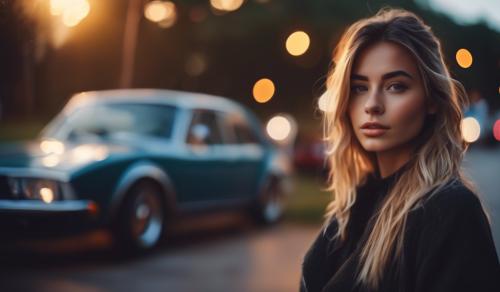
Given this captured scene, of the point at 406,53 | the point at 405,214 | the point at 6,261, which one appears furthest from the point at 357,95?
the point at 6,261

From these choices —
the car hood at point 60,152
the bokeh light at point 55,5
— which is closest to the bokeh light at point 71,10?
the bokeh light at point 55,5

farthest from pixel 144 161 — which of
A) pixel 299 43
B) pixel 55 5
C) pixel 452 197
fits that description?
pixel 299 43

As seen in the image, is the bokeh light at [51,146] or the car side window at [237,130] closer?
the bokeh light at [51,146]

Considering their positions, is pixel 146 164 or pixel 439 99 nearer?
pixel 439 99

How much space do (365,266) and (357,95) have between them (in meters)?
0.50

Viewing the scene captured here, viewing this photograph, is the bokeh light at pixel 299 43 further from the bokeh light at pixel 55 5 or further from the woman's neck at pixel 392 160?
the woman's neck at pixel 392 160

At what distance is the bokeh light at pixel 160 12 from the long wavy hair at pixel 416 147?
6.49 feet

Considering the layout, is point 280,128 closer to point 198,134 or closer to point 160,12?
point 198,134

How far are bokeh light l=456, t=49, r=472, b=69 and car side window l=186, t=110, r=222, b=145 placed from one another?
192 inches

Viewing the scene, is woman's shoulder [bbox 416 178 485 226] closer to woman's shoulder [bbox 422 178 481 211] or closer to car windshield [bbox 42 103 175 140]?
woman's shoulder [bbox 422 178 481 211]

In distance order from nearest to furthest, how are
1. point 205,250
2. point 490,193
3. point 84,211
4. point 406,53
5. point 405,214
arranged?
point 405,214
point 406,53
point 84,211
point 205,250
point 490,193

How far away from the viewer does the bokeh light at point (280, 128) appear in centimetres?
1487

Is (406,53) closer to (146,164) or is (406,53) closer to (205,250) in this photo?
(146,164)

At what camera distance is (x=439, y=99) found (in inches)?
71.4
